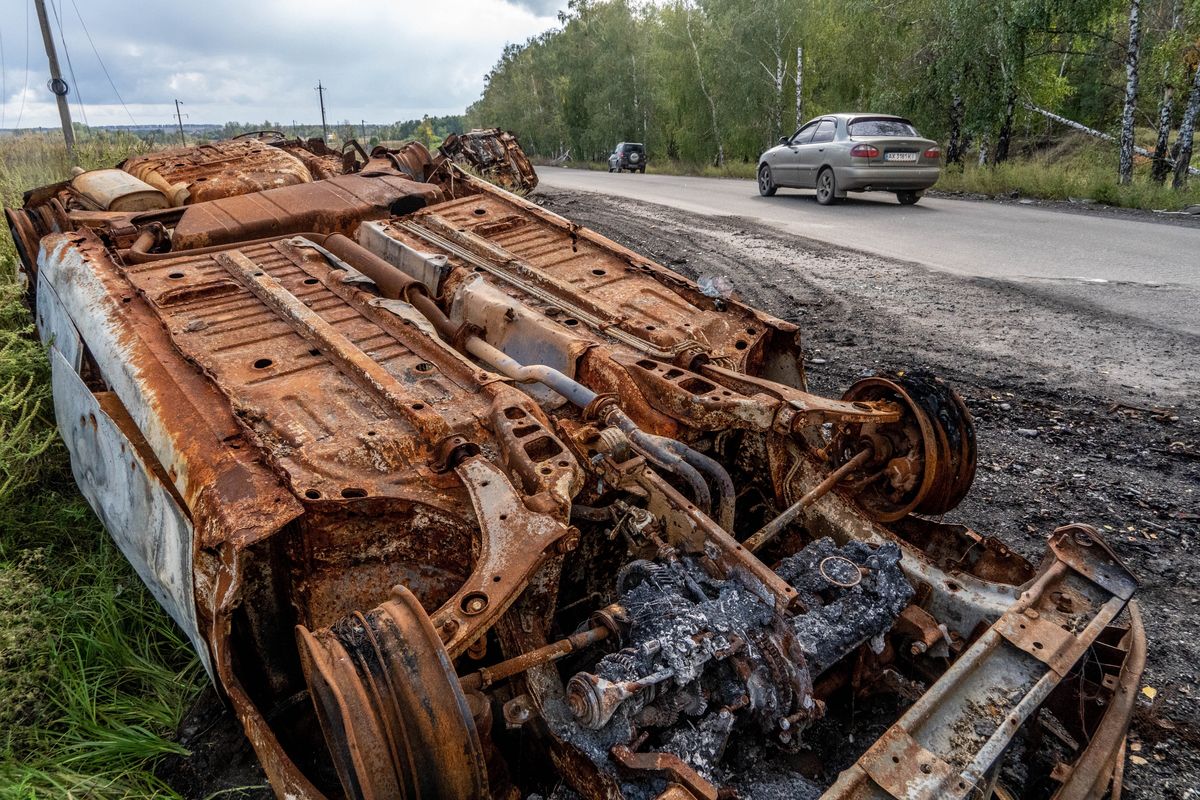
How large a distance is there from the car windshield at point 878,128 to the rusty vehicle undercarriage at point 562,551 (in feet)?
32.2

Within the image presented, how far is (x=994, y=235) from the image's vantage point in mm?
10523

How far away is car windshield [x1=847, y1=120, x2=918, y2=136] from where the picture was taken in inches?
508

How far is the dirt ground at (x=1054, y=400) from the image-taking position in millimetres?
3072

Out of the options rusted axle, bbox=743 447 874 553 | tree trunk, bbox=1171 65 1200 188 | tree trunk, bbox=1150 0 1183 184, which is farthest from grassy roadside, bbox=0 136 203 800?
tree trunk, bbox=1150 0 1183 184

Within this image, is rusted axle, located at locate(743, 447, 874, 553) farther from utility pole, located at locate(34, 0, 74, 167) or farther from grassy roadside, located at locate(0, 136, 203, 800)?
utility pole, located at locate(34, 0, 74, 167)

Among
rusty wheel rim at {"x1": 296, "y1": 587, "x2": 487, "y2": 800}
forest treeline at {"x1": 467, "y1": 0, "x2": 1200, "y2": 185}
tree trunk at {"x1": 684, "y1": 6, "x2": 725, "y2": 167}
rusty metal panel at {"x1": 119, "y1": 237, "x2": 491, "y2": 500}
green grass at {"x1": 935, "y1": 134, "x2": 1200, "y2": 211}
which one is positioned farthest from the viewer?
tree trunk at {"x1": 684, "y1": 6, "x2": 725, "y2": 167}

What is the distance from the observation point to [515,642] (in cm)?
251

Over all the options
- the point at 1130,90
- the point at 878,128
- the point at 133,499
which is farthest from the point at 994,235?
the point at 133,499

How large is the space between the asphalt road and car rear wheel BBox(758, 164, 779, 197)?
0.22m

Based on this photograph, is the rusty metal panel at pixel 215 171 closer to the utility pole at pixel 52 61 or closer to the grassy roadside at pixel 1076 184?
the utility pole at pixel 52 61

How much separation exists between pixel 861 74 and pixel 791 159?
41.0ft

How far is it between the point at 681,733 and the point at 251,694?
1.56 meters

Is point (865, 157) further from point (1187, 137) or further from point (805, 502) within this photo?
point (805, 502)

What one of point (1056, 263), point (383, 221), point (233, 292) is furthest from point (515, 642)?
point (1056, 263)
